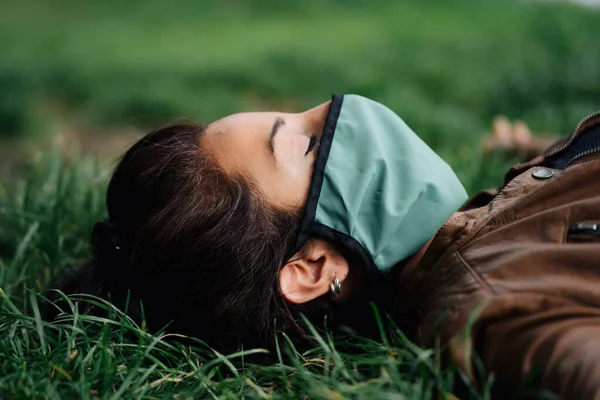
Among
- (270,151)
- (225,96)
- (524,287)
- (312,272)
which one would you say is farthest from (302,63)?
(524,287)

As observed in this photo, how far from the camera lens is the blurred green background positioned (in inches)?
208

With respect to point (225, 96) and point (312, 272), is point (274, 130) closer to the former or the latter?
point (312, 272)

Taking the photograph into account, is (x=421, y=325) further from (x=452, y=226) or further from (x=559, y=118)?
(x=559, y=118)

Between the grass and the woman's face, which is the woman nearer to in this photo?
the woman's face

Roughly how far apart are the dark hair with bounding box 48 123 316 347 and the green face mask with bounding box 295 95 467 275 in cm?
12

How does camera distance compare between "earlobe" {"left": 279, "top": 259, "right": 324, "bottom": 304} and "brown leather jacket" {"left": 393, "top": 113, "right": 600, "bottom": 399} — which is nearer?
"brown leather jacket" {"left": 393, "top": 113, "right": 600, "bottom": 399}

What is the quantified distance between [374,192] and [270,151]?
0.33 m

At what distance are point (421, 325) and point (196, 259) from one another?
2.09ft

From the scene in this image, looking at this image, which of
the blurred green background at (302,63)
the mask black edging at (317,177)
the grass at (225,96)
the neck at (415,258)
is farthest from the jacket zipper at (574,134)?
the blurred green background at (302,63)

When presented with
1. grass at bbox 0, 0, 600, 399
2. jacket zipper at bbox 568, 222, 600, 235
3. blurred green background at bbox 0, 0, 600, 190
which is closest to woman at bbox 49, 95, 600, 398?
jacket zipper at bbox 568, 222, 600, 235

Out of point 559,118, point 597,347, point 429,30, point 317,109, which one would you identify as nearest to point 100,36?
point 429,30

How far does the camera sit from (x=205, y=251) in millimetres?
1952

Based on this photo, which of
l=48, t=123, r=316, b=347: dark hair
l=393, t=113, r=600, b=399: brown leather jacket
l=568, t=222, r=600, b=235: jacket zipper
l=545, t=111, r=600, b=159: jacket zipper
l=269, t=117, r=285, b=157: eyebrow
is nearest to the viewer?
l=393, t=113, r=600, b=399: brown leather jacket

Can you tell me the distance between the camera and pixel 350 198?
6.61 ft
